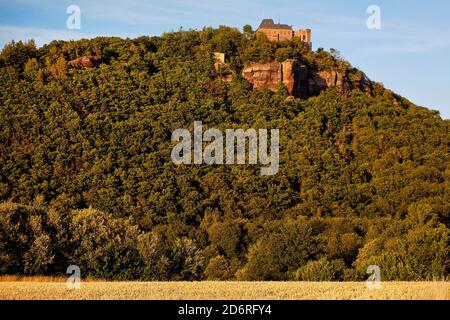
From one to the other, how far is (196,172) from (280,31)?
51958mm

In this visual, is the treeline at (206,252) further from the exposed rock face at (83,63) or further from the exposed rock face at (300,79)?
the exposed rock face at (83,63)

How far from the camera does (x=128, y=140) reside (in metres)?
78.9

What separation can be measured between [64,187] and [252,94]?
30.6 metres

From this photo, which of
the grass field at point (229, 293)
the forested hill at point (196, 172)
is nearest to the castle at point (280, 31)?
the forested hill at point (196, 172)

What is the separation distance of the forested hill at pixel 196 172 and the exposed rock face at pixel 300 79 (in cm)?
151

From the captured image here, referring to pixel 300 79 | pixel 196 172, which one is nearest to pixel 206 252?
pixel 196 172

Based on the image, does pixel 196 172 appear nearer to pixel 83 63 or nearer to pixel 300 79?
pixel 300 79

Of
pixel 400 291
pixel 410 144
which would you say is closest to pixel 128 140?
pixel 410 144

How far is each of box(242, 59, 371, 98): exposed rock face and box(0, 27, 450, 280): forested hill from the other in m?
1.51

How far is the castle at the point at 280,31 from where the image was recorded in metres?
116

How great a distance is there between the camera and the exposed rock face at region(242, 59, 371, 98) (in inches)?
3674

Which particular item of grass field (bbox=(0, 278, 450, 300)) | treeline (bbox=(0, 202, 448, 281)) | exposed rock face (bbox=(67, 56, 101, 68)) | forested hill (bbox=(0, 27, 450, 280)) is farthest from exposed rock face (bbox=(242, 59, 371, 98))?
grass field (bbox=(0, 278, 450, 300))

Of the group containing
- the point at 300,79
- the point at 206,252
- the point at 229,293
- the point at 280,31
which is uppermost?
the point at 280,31

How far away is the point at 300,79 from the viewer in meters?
94.2
